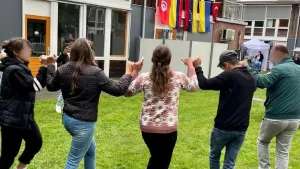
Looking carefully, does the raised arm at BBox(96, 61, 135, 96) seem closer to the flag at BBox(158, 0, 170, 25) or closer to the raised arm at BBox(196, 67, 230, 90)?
the raised arm at BBox(196, 67, 230, 90)

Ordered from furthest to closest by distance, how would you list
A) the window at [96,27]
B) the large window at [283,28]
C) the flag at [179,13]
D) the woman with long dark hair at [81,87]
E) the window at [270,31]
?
the window at [270,31] → the large window at [283,28] → the flag at [179,13] → the window at [96,27] → the woman with long dark hair at [81,87]

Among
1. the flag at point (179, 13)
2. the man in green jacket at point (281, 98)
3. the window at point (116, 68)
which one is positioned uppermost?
the flag at point (179, 13)

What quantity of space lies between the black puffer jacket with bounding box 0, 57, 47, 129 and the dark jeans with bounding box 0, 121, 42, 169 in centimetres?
12

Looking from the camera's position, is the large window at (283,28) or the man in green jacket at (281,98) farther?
the large window at (283,28)

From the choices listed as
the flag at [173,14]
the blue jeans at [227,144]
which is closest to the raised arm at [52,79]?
the blue jeans at [227,144]

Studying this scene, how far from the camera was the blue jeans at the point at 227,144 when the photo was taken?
334 cm

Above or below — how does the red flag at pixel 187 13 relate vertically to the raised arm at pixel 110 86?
above

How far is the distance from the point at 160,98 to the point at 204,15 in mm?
11961

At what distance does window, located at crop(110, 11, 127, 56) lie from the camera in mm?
12953

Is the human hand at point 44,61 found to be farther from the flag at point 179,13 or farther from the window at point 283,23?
the window at point 283,23

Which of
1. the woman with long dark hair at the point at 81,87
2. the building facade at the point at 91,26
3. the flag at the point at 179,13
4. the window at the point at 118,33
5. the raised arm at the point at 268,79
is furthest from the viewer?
the flag at the point at 179,13

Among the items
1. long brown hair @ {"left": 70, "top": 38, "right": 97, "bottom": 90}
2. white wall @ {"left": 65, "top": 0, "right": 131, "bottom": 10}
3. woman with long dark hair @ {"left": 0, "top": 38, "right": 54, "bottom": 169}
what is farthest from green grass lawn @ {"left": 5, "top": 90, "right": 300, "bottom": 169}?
white wall @ {"left": 65, "top": 0, "right": 131, "bottom": 10}

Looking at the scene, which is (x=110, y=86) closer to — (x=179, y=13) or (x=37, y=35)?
(x=37, y=35)

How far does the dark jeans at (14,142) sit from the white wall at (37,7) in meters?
7.70
